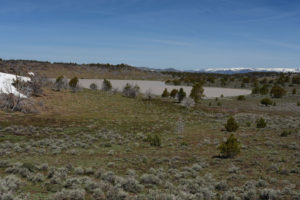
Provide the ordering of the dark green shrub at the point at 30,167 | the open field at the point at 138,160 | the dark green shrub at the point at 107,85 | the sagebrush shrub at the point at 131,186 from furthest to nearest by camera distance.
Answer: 1. the dark green shrub at the point at 107,85
2. the dark green shrub at the point at 30,167
3. the sagebrush shrub at the point at 131,186
4. the open field at the point at 138,160

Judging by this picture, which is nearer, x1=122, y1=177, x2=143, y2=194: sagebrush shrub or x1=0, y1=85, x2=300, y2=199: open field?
x1=0, y1=85, x2=300, y2=199: open field

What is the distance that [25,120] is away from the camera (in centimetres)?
2381

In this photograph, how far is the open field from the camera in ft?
30.3

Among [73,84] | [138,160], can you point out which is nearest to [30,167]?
[138,160]

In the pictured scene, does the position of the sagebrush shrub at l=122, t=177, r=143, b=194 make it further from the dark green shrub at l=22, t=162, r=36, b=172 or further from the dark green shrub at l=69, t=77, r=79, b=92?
the dark green shrub at l=69, t=77, r=79, b=92

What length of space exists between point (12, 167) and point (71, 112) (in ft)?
64.6

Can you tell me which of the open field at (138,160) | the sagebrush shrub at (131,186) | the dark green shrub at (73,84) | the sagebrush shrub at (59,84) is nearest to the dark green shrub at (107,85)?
the dark green shrub at (73,84)

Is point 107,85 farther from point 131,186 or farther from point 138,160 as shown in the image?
point 131,186

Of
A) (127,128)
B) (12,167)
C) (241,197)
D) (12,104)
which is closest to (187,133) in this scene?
(127,128)

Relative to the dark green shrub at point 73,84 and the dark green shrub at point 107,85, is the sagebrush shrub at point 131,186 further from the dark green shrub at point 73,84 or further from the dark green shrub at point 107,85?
the dark green shrub at point 107,85

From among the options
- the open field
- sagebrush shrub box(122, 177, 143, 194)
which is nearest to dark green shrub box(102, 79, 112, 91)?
the open field

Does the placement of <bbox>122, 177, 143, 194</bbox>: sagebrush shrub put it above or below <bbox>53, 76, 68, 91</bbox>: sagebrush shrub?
below

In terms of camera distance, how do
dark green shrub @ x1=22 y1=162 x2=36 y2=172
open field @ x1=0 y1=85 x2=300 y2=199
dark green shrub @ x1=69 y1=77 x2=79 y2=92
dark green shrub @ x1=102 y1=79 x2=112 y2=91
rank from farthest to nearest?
dark green shrub @ x1=102 y1=79 x2=112 y2=91
dark green shrub @ x1=69 y1=77 x2=79 y2=92
dark green shrub @ x1=22 y1=162 x2=36 y2=172
open field @ x1=0 y1=85 x2=300 y2=199

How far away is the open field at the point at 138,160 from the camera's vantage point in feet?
30.3
